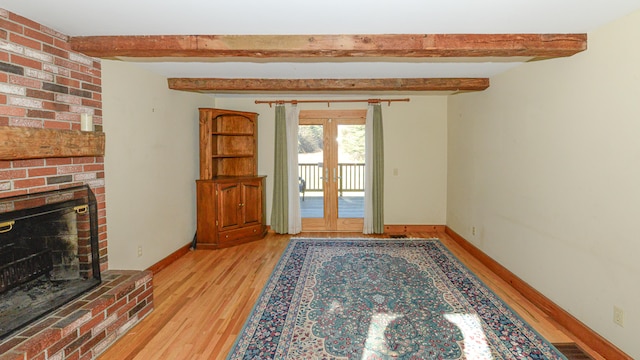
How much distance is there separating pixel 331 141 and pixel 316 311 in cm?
345

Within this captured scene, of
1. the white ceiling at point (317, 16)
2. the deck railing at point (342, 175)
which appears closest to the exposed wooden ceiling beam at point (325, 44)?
the white ceiling at point (317, 16)

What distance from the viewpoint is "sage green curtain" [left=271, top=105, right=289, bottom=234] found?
5758 mm

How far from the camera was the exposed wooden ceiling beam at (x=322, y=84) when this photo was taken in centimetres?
Result: 426

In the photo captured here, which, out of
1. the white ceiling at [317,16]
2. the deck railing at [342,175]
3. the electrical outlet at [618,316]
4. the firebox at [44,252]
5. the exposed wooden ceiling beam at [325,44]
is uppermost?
the white ceiling at [317,16]

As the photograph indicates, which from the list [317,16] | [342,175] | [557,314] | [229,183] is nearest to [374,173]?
[342,175]

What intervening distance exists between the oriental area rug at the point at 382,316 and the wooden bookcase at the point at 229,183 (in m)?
1.17

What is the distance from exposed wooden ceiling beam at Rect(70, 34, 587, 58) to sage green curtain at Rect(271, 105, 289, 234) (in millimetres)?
3051

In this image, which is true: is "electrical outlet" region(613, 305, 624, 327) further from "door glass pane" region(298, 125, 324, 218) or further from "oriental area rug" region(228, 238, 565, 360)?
"door glass pane" region(298, 125, 324, 218)

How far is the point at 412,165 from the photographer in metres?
5.91

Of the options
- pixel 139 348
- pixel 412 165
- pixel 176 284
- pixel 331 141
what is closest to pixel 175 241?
pixel 176 284

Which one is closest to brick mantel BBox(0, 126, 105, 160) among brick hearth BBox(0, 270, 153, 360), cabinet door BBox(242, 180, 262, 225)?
brick hearth BBox(0, 270, 153, 360)

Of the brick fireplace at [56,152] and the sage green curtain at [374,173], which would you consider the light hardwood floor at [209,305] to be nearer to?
the brick fireplace at [56,152]

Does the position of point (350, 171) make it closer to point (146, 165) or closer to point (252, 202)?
point (252, 202)

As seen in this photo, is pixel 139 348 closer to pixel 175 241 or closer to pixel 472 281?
pixel 175 241
